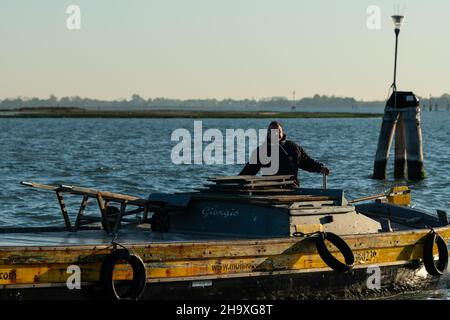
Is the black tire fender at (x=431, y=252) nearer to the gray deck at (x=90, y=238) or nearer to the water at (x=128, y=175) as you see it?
the water at (x=128, y=175)

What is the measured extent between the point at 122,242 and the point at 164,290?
3.68ft

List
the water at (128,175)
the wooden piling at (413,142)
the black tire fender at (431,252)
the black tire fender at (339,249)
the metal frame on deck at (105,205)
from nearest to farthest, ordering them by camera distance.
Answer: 1. the black tire fender at (339,249)
2. the metal frame on deck at (105,205)
3. the black tire fender at (431,252)
4. the water at (128,175)
5. the wooden piling at (413,142)

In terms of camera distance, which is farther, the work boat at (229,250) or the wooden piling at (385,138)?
the wooden piling at (385,138)

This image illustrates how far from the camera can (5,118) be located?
152 meters

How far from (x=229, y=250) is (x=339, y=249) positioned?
66.0 inches

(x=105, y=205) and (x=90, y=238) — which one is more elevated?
(x=105, y=205)

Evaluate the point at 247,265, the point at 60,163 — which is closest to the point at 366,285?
the point at 247,265

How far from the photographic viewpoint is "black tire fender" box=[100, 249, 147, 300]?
41.0 feet

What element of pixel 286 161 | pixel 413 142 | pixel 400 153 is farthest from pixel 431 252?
pixel 400 153

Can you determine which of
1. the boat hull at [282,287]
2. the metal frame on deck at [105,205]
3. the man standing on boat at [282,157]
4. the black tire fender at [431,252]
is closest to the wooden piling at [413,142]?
the boat hull at [282,287]

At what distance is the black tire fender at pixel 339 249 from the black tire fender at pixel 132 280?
252cm

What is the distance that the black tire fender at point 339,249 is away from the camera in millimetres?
13828

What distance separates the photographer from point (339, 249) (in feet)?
46.1

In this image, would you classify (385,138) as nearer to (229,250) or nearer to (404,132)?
(404,132)
